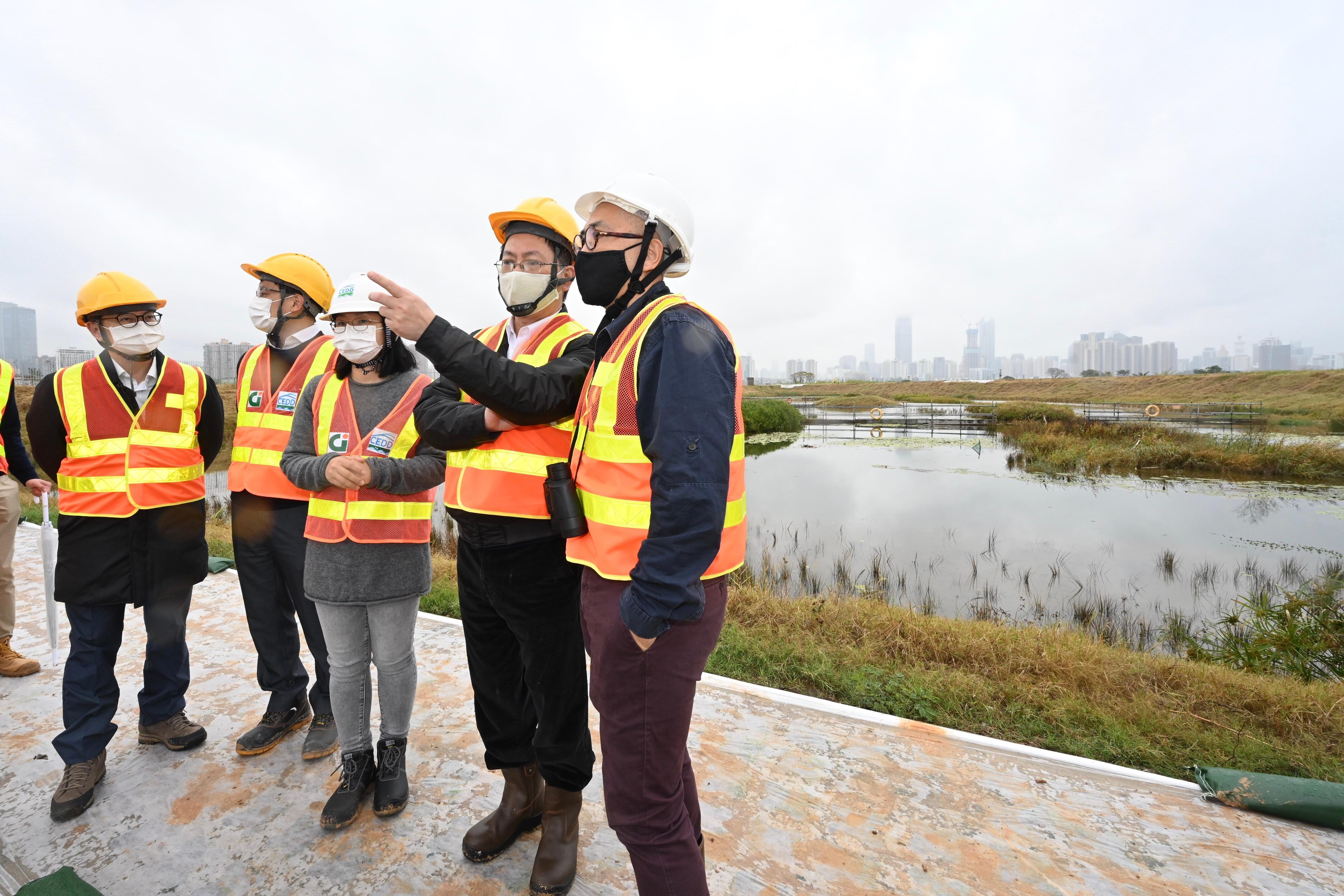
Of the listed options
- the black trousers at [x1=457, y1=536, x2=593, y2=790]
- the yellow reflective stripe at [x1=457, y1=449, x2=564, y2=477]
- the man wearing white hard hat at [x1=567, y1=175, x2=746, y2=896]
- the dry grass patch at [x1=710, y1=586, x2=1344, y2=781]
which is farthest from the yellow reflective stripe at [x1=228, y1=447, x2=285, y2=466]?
the dry grass patch at [x1=710, y1=586, x2=1344, y2=781]

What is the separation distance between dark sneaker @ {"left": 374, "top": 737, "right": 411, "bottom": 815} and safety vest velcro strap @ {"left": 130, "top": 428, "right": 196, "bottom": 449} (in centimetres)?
165

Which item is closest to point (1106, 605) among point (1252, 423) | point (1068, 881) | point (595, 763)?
point (1068, 881)

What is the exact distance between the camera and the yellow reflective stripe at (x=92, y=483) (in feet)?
8.37

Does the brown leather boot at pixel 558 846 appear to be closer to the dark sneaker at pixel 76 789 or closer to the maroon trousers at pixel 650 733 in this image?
the maroon trousers at pixel 650 733

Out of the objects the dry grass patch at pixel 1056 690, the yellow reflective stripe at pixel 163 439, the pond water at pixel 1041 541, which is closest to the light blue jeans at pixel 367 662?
the yellow reflective stripe at pixel 163 439

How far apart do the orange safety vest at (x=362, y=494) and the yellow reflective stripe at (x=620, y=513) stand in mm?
1060

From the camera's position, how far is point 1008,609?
7320 mm

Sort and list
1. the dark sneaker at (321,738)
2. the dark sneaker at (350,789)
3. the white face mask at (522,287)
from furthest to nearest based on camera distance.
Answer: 1. the dark sneaker at (321,738)
2. the dark sneaker at (350,789)
3. the white face mask at (522,287)

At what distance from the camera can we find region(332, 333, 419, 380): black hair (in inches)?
96.0

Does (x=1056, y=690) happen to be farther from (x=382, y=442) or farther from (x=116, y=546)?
(x=116, y=546)

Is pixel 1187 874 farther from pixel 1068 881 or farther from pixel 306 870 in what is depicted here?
pixel 306 870

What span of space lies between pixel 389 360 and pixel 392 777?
1.64m

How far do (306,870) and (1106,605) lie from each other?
8.21 m

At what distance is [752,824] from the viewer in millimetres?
2277
